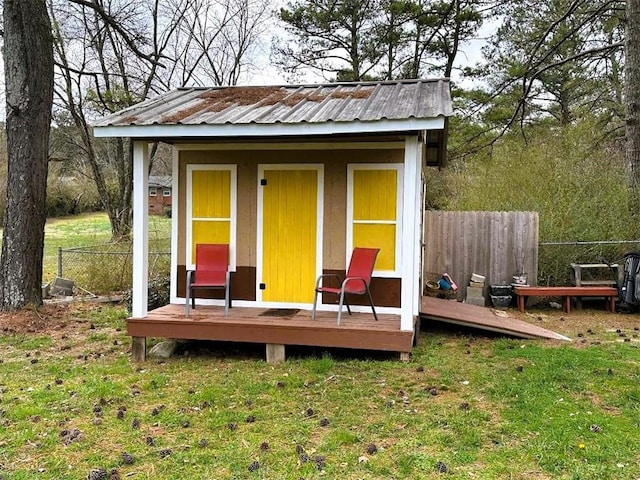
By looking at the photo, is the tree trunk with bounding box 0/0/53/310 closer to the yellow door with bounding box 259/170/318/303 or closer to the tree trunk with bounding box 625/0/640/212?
the yellow door with bounding box 259/170/318/303

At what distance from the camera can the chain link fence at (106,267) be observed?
8.44m

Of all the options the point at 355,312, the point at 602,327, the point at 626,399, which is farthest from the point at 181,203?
the point at 602,327

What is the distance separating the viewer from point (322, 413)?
3.59 m

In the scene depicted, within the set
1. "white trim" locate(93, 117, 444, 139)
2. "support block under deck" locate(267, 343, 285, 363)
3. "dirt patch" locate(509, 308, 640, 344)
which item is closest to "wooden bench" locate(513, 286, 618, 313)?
"dirt patch" locate(509, 308, 640, 344)

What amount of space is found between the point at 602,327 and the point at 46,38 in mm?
7950

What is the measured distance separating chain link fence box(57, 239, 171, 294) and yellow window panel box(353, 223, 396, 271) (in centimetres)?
403

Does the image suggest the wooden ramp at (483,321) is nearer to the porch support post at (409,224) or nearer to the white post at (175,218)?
the porch support post at (409,224)

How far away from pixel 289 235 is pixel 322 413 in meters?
2.52

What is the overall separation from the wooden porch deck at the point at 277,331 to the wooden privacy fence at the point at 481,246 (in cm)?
343

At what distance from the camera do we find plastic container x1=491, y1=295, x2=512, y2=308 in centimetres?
Answer: 795

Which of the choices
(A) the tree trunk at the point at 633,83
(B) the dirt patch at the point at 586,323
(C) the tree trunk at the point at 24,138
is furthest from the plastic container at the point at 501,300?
(C) the tree trunk at the point at 24,138

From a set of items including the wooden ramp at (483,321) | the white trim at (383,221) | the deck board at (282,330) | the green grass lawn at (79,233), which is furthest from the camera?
the green grass lawn at (79,233)

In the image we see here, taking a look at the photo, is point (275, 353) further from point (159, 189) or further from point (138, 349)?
point (159, 189)

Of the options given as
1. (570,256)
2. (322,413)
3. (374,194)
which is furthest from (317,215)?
(570,256)
